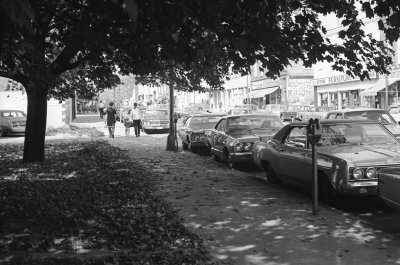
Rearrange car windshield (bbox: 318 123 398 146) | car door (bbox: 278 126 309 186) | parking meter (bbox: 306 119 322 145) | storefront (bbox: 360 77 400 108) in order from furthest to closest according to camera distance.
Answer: storefront (bbox: 360 77 400 108) → car door (bbox: 278 126 309 186) → car windshield (bbox: 318 123 398 146) → parking meter (bbox: 306 119 322 145)

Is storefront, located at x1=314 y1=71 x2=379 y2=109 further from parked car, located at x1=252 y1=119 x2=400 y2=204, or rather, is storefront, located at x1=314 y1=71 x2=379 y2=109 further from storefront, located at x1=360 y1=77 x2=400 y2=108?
parked car, located at x1=252 y1=119 x2=400 y2=204

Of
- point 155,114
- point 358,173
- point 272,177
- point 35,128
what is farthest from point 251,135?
point 155,114

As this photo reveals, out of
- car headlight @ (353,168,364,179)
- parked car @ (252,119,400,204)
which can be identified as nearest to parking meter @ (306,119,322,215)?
parked car @ (252,119,400,204)

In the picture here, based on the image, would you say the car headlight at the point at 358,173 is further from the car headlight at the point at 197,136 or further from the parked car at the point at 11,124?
the parked car at the point at 11,124

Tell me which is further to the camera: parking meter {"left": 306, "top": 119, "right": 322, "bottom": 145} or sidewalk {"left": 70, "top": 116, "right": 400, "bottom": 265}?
parking meter {"left": 306, "top": 119, "right": 322, "bottom": 145}

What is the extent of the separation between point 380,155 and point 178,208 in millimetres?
3184

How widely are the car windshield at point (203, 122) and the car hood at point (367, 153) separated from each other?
976cm

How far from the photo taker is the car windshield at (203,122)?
17406 millimetres

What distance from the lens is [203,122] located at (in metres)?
17.8

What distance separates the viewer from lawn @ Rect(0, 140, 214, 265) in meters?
4.86

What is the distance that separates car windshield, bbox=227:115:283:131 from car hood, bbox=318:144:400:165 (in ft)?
17.4

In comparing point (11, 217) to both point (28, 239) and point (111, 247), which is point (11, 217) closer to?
point (28, 239)

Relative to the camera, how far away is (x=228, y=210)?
7102 millimetres

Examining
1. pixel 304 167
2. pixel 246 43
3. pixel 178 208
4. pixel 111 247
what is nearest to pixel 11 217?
pixel 111 247
